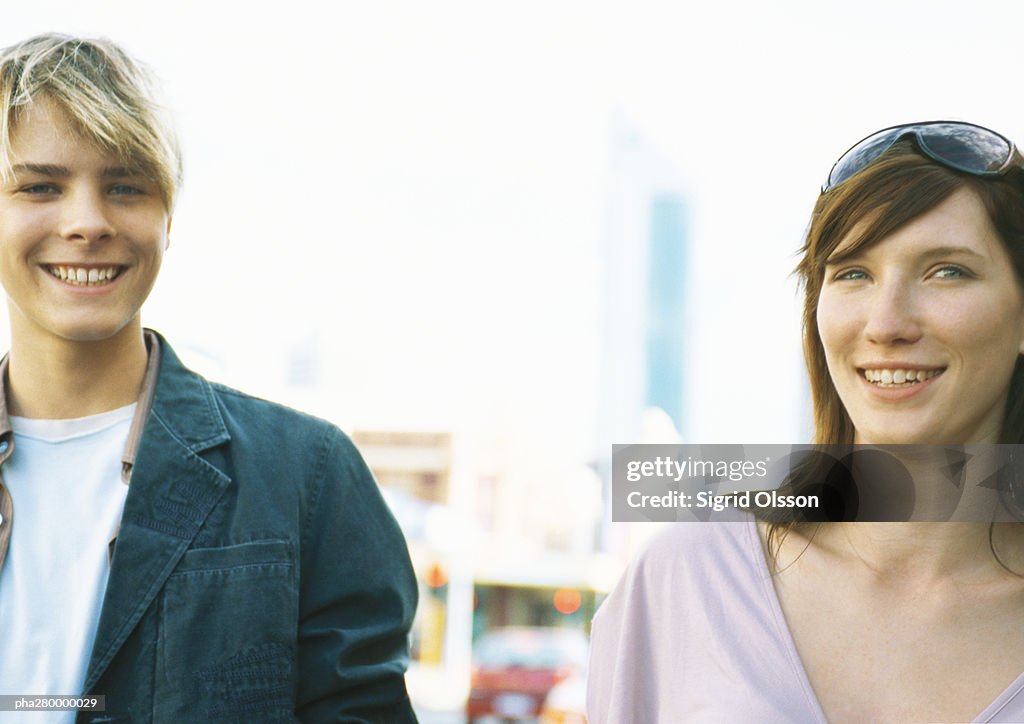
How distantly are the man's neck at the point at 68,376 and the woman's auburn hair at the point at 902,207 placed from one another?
4.21 feet

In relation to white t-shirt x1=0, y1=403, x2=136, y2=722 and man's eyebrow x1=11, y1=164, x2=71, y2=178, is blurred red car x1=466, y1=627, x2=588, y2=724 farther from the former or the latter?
man's eyebrow x1=11, y1=164, x2=71, y2=178

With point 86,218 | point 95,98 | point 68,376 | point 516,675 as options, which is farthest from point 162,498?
point 516,675

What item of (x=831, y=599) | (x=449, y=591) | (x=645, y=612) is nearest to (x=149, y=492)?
(x=645, y=612)

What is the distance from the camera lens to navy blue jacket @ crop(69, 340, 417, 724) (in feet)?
6.77

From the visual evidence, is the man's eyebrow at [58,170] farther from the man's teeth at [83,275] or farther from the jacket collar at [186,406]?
the jacket collar at [186,406]

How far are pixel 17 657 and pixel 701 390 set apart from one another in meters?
8.44

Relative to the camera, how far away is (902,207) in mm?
1931

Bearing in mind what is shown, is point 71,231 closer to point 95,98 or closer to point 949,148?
point 95,98

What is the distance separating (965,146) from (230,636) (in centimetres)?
150

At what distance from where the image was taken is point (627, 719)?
2.08m

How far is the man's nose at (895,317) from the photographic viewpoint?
1.90 meters

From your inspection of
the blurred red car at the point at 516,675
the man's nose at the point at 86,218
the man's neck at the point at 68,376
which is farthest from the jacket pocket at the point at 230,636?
the blurred red car at the point at 516,675

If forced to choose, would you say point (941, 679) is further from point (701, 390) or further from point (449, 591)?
point (449, 591)

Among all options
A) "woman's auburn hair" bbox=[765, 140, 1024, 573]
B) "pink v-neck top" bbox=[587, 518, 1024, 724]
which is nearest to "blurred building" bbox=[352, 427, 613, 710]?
"pink v-neck top" bbox=[587, 518, 1024, 724]
